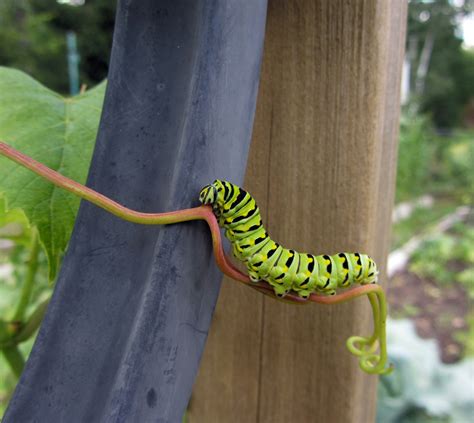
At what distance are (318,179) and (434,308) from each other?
3614 millimetres

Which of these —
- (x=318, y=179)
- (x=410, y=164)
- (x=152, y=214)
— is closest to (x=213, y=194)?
(x=152, y=214)

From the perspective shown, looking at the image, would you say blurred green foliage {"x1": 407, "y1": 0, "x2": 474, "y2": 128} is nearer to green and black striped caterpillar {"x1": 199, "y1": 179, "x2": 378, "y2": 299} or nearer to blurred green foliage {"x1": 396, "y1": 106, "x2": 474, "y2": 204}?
blurred green foliage {"x1": 396, "y1": 106, "x2": 474, "y2": 204}

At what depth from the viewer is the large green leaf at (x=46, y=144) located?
1.70 feet

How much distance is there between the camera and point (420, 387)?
5.08ft

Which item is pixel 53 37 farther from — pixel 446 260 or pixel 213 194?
pixel 213 194

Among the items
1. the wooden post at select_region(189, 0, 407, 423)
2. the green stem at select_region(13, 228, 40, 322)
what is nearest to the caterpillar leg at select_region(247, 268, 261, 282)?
the wooden post at select_region(189, 0, 407, 423)

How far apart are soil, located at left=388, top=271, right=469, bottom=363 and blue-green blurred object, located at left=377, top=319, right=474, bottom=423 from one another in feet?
4.63

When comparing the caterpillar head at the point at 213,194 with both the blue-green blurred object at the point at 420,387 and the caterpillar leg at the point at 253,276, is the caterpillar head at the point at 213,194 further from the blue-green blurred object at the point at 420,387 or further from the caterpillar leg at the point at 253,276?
the blue-green blurred object at the point at 420,387

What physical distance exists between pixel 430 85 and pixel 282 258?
16.7 m

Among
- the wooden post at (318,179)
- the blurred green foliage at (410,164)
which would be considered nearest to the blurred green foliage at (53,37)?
the blurred green foliage at (410,164)

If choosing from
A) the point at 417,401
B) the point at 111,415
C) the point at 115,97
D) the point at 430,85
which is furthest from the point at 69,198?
the point at 430,85

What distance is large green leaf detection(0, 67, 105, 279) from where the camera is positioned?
1.70ft

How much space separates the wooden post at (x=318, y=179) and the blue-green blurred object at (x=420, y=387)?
84cm

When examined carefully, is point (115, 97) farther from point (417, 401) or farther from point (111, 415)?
point (417, 401)
